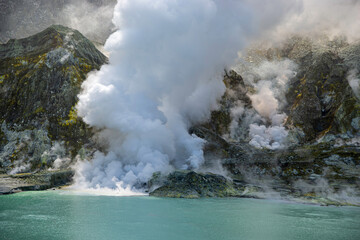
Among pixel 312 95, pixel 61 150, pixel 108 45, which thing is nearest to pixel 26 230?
pixel 61 150

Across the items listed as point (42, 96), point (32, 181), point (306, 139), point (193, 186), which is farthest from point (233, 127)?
point (32, 181)

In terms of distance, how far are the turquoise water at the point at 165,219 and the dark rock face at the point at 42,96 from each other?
26.6m

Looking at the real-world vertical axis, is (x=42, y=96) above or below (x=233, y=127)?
below

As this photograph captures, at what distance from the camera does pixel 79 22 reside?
5881 inches

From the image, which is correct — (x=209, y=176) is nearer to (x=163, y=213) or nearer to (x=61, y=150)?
(x=163, y=213)

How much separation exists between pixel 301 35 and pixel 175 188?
136 m

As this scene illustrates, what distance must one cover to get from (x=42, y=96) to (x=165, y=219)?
6591 cm

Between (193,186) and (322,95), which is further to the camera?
(322,95)

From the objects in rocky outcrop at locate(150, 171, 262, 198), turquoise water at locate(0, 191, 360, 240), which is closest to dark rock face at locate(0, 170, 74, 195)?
turquoise water at locate(0, 191, 360, 240)

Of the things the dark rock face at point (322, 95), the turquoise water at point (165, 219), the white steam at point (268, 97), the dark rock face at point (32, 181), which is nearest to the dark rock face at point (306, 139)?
the dark rock face at point (322, 95)

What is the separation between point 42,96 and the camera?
285 feet

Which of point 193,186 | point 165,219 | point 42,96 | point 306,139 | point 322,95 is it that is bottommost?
point 165,219

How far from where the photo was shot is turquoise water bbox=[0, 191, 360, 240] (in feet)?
99.0

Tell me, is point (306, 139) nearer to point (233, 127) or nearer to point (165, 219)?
point (233, 127)
